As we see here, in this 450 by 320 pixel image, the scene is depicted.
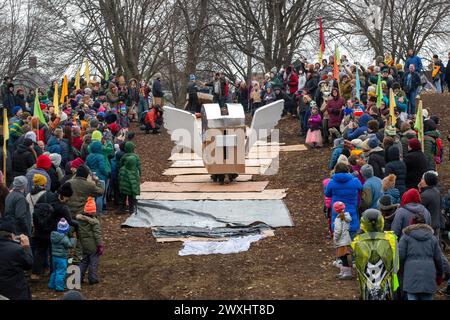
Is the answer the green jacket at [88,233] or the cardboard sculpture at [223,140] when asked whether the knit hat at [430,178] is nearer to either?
the green jacket at [88,233]

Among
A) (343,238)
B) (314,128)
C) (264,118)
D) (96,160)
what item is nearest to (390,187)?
(343,238)

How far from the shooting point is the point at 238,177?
72.6ft

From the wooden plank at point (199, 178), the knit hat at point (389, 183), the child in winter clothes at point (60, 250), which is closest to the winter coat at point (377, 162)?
the knit hat at point (389, 183)

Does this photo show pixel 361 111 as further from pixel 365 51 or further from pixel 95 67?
Result: pixel 365 51

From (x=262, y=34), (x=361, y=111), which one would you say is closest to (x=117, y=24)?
(x=262, y=34)

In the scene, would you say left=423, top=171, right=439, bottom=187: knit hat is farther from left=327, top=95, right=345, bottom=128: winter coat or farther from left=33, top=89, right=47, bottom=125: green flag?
left=33, top=89, right=47, bottom=125: green flag

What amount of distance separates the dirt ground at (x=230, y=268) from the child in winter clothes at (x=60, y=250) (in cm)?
22

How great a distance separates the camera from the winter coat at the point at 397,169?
15.5 m

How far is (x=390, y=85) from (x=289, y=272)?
11.3 metres

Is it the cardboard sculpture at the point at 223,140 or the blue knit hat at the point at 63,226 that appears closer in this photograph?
the blue knit hat at the point at 63,226

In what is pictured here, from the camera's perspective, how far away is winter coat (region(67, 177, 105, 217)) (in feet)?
46.0

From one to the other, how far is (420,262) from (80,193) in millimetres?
5665

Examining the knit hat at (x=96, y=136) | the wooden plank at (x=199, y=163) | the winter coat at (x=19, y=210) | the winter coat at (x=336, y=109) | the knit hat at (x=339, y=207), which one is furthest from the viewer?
the wooden plank at (x=199, y=163)

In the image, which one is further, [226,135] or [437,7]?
[437,7]
